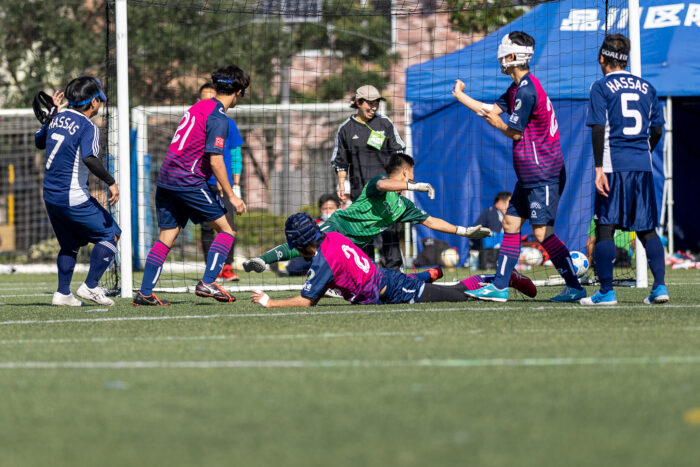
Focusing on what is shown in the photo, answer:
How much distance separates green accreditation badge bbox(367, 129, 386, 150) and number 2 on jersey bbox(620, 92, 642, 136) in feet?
10.7

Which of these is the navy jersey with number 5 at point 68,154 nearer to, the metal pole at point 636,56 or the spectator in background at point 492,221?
the metal pole at point 636,56

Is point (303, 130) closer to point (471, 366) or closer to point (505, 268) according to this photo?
point (505, 268)

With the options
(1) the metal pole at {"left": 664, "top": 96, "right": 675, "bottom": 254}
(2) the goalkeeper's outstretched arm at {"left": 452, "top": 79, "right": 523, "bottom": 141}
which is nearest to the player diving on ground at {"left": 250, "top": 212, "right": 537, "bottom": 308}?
(2) the goalkeeper's outstretched arm at {"left": 452, "top": 79, "right": 523, "bottom": 141}

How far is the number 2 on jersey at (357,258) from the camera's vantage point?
7.13 m

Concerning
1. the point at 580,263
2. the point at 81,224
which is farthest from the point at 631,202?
the point at 81,224

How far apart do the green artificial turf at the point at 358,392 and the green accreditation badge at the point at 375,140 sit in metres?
3.74

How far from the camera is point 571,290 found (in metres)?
7.76

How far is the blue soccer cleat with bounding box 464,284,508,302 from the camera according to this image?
7.59 m

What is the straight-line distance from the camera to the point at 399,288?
762 cm

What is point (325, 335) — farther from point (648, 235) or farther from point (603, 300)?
point (648, 235)

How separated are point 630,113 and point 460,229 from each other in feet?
6.11

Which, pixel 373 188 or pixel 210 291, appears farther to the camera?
pixel 373 188

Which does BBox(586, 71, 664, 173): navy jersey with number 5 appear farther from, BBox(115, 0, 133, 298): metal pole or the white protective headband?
BBox(115, 0, 133, 298): metal pole

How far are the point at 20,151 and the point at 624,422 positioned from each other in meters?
19.1
